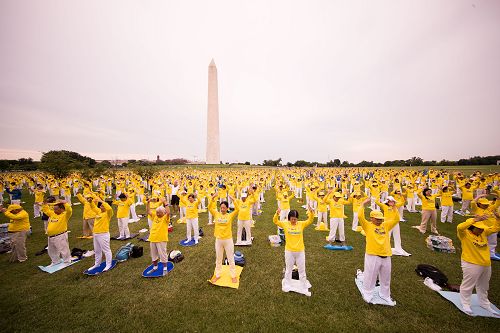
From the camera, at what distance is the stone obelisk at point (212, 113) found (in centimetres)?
5700

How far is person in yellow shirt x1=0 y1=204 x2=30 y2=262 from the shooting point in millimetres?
7850

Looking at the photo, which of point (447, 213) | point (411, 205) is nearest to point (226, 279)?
point (447, 213)

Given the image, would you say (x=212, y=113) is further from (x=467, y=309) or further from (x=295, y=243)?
(x=467, y=309)

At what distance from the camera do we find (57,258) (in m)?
7.95

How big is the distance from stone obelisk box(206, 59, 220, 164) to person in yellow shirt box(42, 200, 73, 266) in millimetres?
53208

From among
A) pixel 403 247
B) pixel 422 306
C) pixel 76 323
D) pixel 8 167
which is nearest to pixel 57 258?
pixel 76 323

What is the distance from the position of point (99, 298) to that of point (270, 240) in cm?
696

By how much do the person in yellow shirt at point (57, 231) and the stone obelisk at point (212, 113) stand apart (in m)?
53.2

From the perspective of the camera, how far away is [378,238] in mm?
5430

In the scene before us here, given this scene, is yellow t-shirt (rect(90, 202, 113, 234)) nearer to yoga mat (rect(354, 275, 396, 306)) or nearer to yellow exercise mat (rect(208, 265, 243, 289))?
yellow exercise mat (rect(208, 265, 243, 289))

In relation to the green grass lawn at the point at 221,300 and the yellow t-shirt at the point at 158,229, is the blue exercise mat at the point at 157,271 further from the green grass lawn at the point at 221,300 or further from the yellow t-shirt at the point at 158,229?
the yellow t-shirt at the point at 158,229

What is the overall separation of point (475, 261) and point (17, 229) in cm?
1590

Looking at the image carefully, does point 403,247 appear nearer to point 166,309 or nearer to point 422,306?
point 422,306

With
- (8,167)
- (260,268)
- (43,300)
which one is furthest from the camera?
(8,167)
